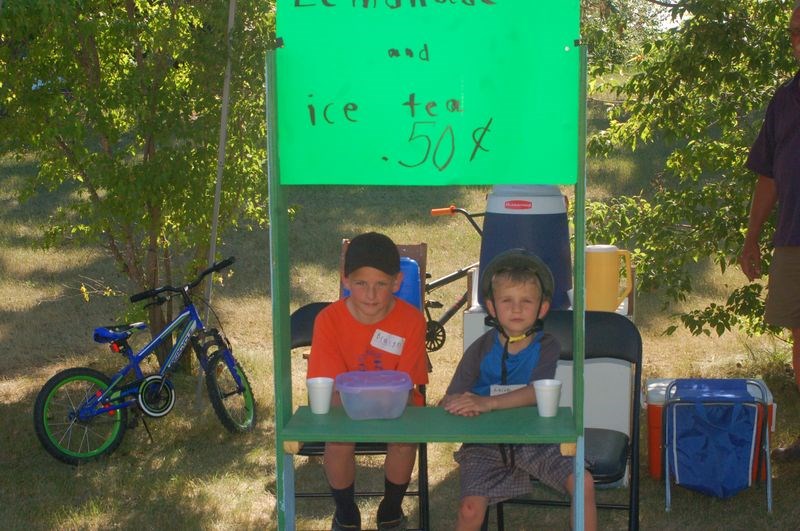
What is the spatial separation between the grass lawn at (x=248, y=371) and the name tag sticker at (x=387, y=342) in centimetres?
122

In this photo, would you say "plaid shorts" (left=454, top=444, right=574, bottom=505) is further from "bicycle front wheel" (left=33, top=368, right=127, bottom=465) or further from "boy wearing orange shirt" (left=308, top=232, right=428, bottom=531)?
"bicycle front wheel" (left=33, top=368, right=127, bottom=465)

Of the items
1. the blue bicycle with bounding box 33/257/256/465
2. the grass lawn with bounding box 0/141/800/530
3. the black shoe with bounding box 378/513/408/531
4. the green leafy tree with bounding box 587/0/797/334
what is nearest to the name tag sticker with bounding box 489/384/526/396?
the black shoe with bounding box 378/513/408/531

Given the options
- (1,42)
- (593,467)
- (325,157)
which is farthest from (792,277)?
(1,42)

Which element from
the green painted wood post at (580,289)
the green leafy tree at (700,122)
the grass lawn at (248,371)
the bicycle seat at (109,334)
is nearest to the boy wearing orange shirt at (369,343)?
the green painted wood post at (580,289)

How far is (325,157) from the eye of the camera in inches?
105

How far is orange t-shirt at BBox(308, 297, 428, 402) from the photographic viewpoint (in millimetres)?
3424

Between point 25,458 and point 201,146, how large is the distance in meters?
1.82

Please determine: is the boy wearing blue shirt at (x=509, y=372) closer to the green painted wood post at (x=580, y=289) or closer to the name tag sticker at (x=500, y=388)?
the name tag sticker at (x=500, y=388)

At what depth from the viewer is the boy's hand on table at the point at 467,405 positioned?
9.53ft

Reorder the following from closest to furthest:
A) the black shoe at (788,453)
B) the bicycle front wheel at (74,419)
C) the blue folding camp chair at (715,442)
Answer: the blue folding camp chair at (715,442) → the black shoe at (788,453) → the bicycle front wheel at (74,419)

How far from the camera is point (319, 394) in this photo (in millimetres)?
2885

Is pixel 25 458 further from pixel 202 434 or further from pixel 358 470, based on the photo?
pixel 358 470

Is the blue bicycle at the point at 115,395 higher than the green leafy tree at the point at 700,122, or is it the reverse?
the green leafy tree at the point at 700,122

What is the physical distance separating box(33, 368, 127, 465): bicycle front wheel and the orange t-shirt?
2.12 m
